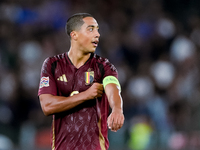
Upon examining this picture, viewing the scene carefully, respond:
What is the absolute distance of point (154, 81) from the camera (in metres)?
9.30

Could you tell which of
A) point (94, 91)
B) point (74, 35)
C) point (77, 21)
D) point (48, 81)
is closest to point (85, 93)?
point (94, 91)

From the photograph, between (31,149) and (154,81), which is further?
(154,81)

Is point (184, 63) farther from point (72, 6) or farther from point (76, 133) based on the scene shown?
point (76, 133)

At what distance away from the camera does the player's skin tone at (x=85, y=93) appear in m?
3.53

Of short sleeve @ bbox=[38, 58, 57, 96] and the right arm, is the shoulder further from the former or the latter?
the right arm

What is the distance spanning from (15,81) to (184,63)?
13.9 feet

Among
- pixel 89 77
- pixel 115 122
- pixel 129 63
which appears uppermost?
pixel 129 63

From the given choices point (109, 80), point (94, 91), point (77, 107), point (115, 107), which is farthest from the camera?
point (77, 107)

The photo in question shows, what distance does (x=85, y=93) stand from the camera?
3854 mm

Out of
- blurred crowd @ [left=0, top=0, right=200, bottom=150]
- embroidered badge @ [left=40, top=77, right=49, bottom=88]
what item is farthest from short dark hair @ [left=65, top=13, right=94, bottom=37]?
blurred crowd @ [left=0, top=0, right=200, bottom=150]

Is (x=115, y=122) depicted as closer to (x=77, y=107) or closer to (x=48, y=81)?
(x=77, y=107)

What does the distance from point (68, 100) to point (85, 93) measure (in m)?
0.19

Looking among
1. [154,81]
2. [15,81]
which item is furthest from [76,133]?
[154,81]

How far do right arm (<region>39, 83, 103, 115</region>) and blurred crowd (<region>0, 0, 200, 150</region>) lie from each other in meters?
4.12
